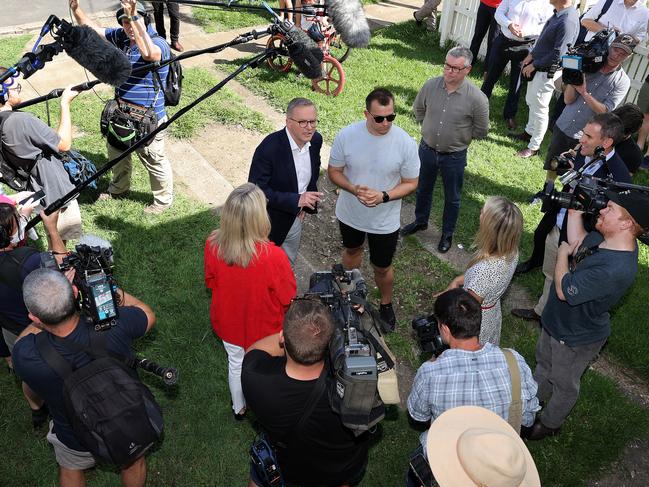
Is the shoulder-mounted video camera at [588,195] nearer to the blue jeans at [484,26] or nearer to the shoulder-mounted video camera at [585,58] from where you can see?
the shoulder-mounted video camera at [585,58]

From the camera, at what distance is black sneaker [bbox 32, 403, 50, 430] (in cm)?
417

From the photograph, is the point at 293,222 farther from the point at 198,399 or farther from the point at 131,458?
the point at 131,458

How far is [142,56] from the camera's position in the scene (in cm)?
538

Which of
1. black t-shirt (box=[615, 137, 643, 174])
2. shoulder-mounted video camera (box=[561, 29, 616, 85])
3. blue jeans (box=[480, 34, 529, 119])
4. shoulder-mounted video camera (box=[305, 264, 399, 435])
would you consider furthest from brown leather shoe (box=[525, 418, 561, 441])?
blue jeans (box=[480, 34, 529, 119])

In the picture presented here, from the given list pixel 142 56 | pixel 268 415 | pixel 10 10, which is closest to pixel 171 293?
pixel 142 56

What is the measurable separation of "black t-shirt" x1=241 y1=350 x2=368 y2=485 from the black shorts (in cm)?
210

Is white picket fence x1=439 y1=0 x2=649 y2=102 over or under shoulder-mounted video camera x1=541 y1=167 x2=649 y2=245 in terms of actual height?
under

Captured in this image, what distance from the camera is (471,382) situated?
2941 millimetres

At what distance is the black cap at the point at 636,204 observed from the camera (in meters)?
3.29

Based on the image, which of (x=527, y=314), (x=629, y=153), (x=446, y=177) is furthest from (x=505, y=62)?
(x=527, y=314)

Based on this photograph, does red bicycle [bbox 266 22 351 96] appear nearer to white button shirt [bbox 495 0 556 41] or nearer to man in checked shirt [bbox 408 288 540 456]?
white button shirt [bbox 495 0 556 41]

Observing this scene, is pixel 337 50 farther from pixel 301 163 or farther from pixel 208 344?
pixel 208 344

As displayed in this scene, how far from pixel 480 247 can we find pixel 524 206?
3425 mm

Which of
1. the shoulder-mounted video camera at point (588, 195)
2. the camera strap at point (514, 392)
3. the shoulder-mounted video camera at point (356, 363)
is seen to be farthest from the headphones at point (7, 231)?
the shoulder-mounted video camera at point (588, 195)
